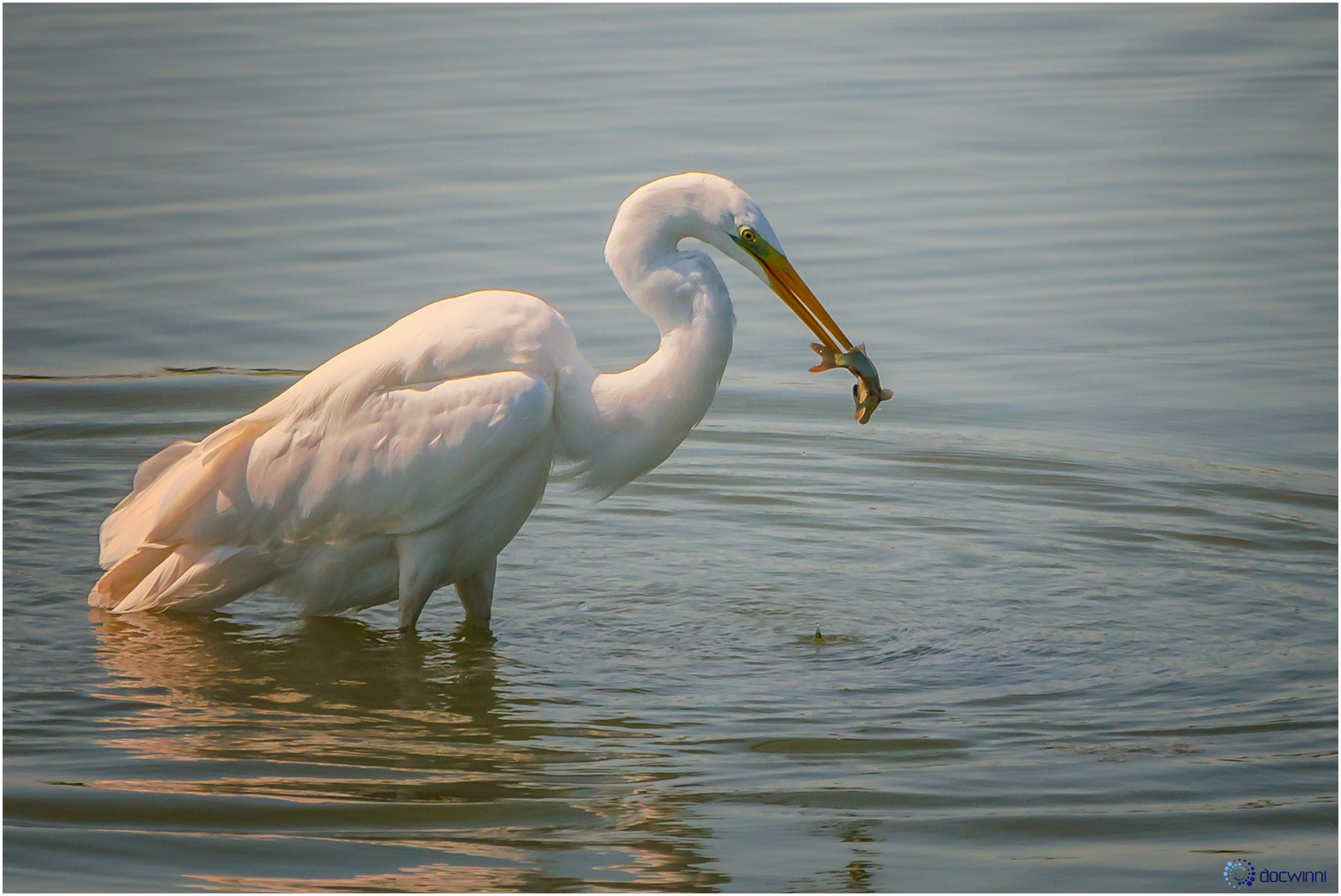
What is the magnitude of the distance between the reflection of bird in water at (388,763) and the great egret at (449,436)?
26 cm

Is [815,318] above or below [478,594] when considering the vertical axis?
above

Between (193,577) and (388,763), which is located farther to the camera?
(193,577)

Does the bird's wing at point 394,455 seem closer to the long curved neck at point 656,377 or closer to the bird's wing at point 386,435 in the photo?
the bird's wing at point 386,435

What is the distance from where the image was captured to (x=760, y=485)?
7.84m

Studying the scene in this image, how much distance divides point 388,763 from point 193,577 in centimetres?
147

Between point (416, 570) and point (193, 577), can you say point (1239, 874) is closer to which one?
point (416, 570)

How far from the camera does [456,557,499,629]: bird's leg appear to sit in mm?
6156

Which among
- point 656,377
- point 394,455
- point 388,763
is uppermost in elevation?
point 656,377

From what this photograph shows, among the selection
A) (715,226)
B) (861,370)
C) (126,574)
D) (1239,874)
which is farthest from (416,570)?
(1239,874)

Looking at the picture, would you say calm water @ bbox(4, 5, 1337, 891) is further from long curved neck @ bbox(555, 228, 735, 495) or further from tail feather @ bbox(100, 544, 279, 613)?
long curved neck @ bbox(555, 228, 735, 495)

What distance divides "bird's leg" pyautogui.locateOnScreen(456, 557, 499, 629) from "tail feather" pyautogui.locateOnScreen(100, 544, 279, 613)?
68cm

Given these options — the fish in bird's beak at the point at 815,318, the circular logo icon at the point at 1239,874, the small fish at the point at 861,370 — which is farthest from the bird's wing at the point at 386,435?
the circular logo icon at the point at 1239,874

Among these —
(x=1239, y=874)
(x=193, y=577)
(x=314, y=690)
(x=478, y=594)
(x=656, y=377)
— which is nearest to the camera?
(x=1239, y=874)

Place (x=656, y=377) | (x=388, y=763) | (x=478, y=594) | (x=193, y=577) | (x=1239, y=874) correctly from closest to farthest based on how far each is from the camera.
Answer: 1. (x=1239, y=874)
2. (x=388, y=763)
3. (x=656, y=377)
4. (x=193, y=577)
5. (x=478, y=594)
